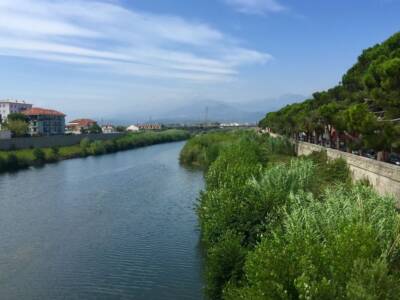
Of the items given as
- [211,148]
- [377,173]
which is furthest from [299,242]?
[211,148]

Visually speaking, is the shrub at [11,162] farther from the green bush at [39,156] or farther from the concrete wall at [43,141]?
the concrete wall at [43,141]

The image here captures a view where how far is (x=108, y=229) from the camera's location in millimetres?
28203

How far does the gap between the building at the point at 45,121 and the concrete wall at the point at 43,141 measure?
89.3 feet

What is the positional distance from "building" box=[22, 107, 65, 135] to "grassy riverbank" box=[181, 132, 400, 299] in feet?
350

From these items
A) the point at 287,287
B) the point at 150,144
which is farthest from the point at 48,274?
the point at 150,144

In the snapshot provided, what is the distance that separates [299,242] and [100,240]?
18.1 metres

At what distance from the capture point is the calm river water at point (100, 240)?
63.6ft

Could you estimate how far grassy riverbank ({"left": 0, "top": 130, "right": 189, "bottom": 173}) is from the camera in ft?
204

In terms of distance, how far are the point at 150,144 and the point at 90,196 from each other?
74.1 m

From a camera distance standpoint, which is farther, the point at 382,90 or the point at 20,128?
the point at 20,128

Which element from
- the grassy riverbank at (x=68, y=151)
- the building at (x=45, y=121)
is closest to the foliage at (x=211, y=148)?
the grassy riverbank at (x=68, y=151)

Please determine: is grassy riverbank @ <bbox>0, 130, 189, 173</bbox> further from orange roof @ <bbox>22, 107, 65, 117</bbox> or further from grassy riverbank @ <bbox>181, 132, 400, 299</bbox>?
grassy riverbank @ <bbox>181, 132, 400, 299</bbox>

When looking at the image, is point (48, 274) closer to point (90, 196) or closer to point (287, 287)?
point (287, 287)

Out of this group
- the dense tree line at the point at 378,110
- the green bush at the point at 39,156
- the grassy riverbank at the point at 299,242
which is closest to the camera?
the grassy riverbank at the point at 299,242
